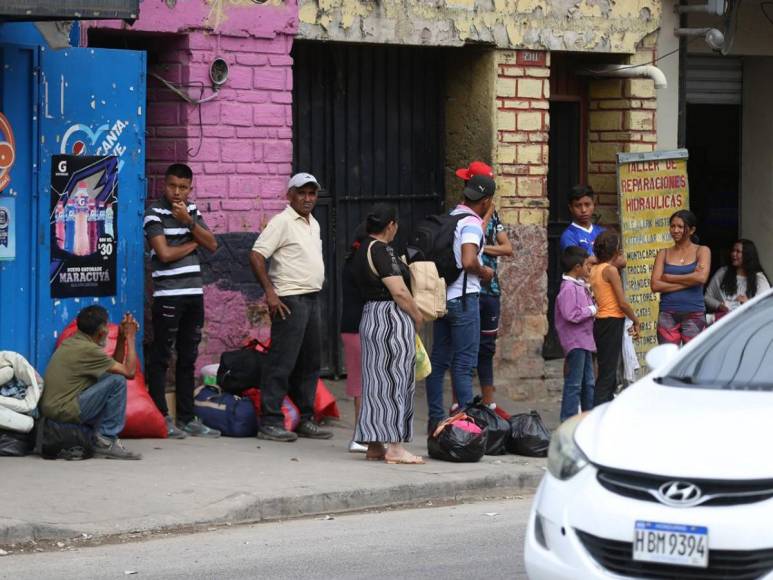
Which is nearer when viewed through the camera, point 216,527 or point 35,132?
point 216,527

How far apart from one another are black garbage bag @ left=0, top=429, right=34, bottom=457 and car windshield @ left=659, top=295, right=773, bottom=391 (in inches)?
198

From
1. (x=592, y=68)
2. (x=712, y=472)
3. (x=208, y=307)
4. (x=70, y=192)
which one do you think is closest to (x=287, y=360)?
(x=208, y=307)

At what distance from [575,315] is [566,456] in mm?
5726

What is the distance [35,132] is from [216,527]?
3.50 metres

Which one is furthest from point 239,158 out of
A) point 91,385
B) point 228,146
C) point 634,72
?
point 634,72

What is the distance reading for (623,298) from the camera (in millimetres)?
12305

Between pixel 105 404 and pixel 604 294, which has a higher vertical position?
pixel 604 294

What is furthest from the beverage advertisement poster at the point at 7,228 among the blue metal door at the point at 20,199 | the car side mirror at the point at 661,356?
the car side mirror at the point at 661,356

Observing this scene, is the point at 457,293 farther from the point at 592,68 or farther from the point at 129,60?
the point at 592,68

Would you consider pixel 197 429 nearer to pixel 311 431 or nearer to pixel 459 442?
pixel 311 431

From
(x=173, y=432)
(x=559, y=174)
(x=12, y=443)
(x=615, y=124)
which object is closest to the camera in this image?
(x=12, y=443)

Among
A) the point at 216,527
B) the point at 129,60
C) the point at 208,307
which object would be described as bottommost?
the point at 216,527

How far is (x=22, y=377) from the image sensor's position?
10.4m

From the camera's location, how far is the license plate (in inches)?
226
